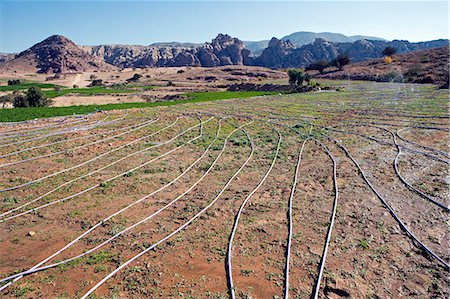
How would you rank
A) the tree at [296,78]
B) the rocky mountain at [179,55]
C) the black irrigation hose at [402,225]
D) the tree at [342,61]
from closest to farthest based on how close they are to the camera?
the black irrigation hose at [402,225], the tree at [296,78], the tree at [342,61], the rocky mountain at [179,55]

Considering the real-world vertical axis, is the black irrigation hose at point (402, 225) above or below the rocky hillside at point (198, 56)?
below

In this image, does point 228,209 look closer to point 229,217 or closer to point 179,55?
point 229,217

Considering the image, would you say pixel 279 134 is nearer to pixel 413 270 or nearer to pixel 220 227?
pixel 220 227

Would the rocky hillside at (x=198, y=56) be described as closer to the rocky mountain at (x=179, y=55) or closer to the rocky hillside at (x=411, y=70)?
the rocky mountain at (x=179, y=55)

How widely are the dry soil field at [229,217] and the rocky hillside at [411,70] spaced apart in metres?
33.5

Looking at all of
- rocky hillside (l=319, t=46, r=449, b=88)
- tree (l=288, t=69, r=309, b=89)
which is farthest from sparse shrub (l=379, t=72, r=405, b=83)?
tree (l=288, t=69, r=309, b=89)

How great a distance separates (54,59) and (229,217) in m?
108

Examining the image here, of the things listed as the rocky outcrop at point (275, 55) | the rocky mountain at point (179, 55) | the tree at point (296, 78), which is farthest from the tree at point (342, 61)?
the rocky outcrop at point (275, 55)

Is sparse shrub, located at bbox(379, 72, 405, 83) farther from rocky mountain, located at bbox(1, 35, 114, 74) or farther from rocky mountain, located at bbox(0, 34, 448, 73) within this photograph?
rocky mountain, located at bbox(1, 35, 114, 74)

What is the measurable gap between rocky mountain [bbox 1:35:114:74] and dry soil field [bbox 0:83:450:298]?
94386 millimetres

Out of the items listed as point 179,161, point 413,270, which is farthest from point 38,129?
point 413,270

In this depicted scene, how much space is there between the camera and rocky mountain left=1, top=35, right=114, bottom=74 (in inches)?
3738

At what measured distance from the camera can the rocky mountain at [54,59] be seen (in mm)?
94938

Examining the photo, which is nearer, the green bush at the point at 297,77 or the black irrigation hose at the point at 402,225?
the black irrigation hose at the point at 402,225
